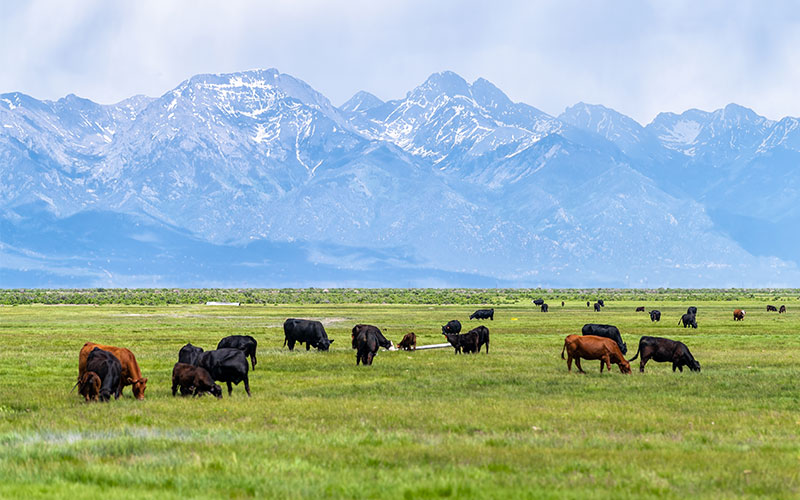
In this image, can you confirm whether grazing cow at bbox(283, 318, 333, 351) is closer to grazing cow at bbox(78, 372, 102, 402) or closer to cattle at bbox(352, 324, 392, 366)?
cattle at bbox(352, 324, 392, 366)

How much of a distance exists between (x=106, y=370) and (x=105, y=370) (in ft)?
0.12

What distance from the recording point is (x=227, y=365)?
28469mm

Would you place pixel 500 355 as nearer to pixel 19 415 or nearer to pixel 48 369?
pixel 48 369

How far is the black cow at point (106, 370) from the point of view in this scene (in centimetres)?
2653

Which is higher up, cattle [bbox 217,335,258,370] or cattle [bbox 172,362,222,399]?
cattle [bbox 217,335,258,370]

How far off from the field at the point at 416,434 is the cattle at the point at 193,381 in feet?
1.75

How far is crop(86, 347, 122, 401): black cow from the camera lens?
26.5 meters

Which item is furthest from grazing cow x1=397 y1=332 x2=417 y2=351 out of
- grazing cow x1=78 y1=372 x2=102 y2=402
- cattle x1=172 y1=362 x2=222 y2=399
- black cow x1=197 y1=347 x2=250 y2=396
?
grazing cow x1=78 y1=372 x2=102 y2=402

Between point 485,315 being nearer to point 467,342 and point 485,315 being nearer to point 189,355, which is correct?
point 467,342

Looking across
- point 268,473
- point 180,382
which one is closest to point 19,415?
point 180,382

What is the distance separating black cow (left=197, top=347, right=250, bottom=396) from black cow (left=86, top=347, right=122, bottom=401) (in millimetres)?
2673

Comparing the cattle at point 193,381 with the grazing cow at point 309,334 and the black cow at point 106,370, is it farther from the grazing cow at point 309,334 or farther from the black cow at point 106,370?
the grazing cow at point 309,334

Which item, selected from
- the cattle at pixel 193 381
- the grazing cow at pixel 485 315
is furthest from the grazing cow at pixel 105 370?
the grazing cow at pixel 485 315

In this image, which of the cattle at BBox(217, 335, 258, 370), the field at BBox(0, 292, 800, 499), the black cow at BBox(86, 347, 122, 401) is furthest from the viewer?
the cattle at BBox(217, 335, 258, 370)
